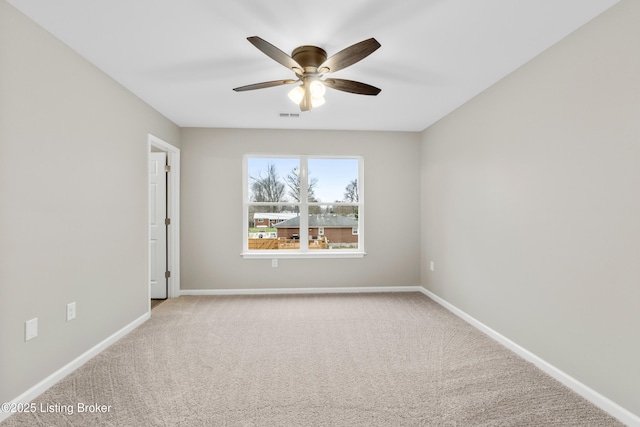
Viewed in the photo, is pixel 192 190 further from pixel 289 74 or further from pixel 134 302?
pixel 289 74

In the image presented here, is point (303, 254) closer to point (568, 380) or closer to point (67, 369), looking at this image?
point (67, 369)

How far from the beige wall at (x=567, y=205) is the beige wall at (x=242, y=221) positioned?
135 centimetres

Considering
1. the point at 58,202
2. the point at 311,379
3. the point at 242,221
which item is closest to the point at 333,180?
the point at 242,221

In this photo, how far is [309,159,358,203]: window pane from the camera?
4832 millimetres

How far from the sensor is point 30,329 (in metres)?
2.04

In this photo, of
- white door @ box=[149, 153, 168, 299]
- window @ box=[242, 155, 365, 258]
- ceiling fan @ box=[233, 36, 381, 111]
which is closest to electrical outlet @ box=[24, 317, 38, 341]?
Answer: ceiling fan @ box=[233, 36, 381, 111]

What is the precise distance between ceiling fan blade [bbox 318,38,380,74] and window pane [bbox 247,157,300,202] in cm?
252

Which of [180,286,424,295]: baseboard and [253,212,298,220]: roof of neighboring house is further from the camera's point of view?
[253,212,298,220]: roof of neighboring house

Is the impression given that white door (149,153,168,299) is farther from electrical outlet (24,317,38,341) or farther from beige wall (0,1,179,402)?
electrical outlet (24,317,38,341)

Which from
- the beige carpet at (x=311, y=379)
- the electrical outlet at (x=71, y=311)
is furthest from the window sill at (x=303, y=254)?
the electrical outlet at (x=71, y=311)

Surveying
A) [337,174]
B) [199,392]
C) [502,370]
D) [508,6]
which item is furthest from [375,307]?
[508,6]

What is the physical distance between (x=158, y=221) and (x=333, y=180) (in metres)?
2.54

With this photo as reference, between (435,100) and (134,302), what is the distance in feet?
12.6

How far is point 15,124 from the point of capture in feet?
6.29
